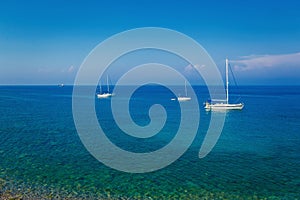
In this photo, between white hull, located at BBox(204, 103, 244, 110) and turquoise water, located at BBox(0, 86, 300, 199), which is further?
white hull, located at BBox(204, 103, 244, 110)

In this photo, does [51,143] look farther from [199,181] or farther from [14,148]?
[199,181]

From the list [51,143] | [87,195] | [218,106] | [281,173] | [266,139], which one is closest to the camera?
[87,195]

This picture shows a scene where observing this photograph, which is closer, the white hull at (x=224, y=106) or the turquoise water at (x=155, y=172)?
the turquoise water at (x=155, y=172)

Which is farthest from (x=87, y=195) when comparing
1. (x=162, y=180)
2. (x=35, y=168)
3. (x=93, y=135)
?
(x=93, y=135)

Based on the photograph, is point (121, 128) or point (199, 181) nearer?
point (199, 181)

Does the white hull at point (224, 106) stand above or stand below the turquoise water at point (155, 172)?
above

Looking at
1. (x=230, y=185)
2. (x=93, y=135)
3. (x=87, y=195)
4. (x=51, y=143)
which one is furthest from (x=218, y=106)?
(x=87, y=195)

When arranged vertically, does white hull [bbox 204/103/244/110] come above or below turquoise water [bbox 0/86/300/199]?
above

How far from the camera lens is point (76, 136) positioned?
Result: 41531 millimetres

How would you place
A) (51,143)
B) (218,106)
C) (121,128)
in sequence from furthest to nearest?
(218,106) → (121,128) → (51,143)

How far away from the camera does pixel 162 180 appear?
22.9 meters

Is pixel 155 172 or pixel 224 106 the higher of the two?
pixel 224 106

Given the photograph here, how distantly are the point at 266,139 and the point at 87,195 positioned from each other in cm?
2970

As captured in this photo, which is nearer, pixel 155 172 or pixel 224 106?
pixel 155 172
